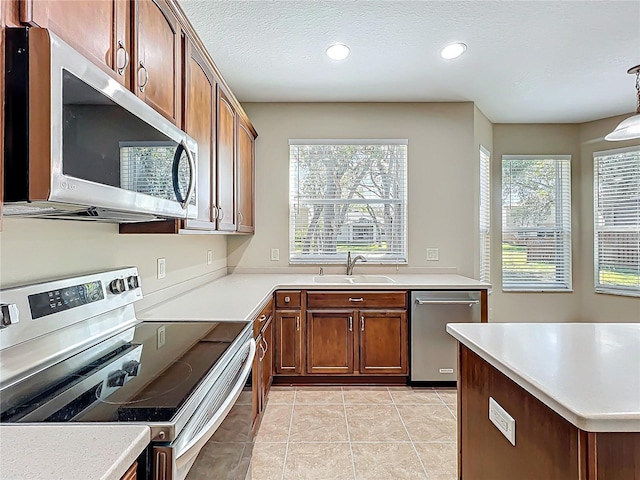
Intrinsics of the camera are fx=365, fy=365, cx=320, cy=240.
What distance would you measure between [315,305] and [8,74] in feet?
8.09

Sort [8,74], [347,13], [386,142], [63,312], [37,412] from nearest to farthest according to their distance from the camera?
[8,74] < [37,412] < [63,312] < [347,13] < [386,142]

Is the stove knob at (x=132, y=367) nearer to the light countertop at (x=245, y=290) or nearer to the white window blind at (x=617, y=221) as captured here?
the light countertop at (x=245, y=290)

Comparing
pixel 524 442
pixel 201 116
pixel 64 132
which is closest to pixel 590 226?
pixel 524 442

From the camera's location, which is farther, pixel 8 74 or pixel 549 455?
pixel 549 455

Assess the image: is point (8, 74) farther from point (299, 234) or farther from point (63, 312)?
point (299, 234)

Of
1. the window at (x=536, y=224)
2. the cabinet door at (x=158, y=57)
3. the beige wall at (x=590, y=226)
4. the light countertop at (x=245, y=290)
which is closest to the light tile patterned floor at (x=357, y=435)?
the light countertop at (x=245, y=290)

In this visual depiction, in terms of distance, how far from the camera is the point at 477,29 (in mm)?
2385

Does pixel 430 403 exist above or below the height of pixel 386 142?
below

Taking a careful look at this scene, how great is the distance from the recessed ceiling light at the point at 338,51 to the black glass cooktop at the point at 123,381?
6.90 feet

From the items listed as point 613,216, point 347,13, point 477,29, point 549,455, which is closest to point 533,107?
point 613,216

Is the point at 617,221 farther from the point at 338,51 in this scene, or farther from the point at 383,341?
the point at 338,51

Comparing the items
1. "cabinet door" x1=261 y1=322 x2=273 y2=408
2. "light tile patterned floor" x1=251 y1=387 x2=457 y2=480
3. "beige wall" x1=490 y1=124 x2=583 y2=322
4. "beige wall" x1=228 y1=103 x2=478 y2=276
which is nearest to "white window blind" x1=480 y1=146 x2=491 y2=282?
"beige wall" x1=490 y1=124 x2=583 y2=322

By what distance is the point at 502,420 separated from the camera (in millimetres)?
1108

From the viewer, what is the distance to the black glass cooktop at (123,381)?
0.83m
